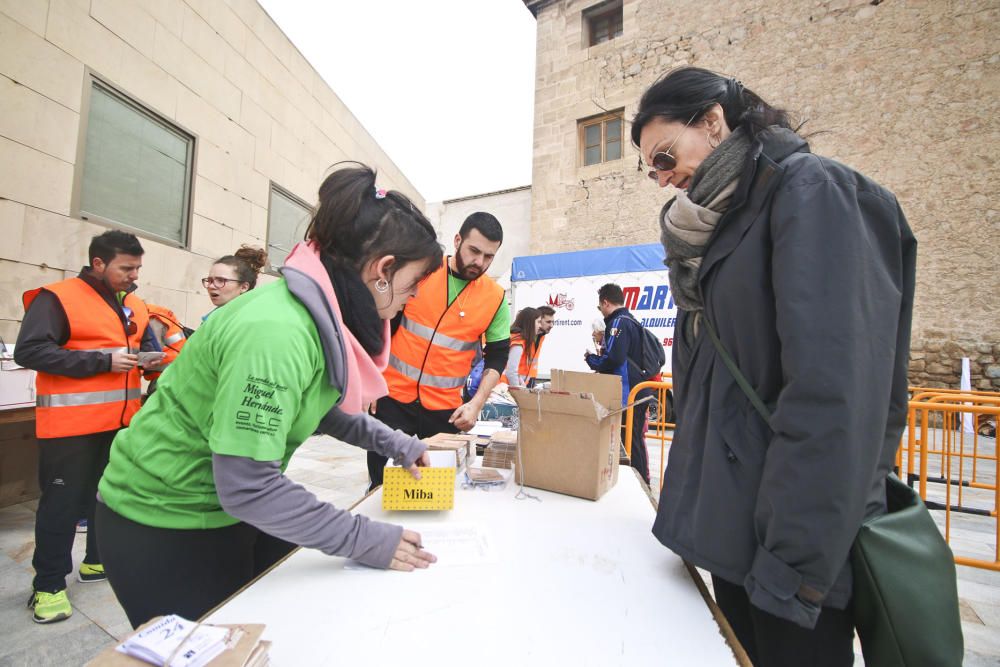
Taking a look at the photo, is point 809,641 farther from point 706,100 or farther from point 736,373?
point 706,100

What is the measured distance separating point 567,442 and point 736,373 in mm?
684

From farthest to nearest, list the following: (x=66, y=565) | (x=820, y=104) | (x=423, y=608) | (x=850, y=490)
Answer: (x=820, y=104), (x=66, y=565), (x=423, y=608), (x=850, y=490)

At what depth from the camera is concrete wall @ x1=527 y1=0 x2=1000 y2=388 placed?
7074mm

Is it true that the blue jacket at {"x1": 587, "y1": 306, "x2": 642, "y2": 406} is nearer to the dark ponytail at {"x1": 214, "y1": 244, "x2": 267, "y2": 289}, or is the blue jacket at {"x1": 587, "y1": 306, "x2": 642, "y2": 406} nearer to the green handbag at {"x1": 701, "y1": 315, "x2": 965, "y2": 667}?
the dark ponytail at {"x1": 214, "y1": 244, "x2": 267, "y2": 289}

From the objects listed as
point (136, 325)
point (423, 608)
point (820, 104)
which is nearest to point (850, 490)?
point (423, 608)

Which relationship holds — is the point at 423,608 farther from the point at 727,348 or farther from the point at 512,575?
the point at 727,348

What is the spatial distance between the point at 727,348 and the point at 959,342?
357 inches

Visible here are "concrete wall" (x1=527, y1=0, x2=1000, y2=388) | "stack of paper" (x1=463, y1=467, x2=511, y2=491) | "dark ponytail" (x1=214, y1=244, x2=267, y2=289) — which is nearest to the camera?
"stack of paper" (x1=463, y1=467, x2=511, y2=491)

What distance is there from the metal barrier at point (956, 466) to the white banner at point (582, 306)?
3007 millimetres

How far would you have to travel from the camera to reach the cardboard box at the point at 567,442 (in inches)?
57.0

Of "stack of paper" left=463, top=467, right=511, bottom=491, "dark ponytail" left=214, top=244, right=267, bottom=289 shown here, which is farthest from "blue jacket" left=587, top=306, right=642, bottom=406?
"dark ponytail" left=214, top=244, right=267, bottom=289

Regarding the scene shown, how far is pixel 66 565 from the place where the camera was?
2158mm

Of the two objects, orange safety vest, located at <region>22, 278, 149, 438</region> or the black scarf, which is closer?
the black scarf

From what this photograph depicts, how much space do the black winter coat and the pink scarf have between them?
0.74 meters
